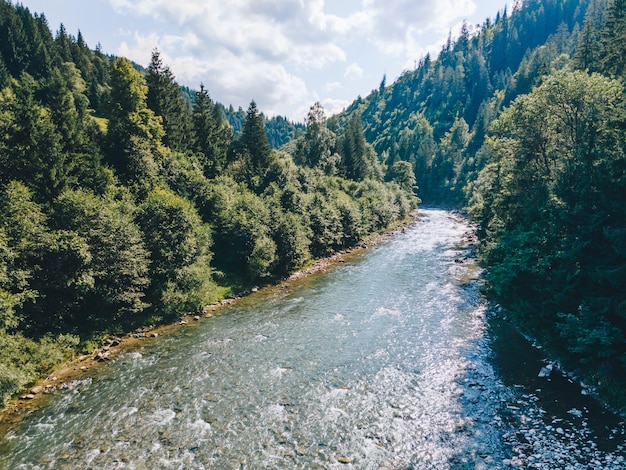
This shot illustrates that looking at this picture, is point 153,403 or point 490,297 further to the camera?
point 490,297

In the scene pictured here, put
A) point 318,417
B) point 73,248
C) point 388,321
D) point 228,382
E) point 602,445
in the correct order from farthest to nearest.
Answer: point 388,321, point 73,248, point 228,382, point 318,417, point 602,445

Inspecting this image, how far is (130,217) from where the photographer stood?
33.8 metres

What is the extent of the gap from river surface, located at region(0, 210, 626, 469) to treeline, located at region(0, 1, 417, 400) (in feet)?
17.2

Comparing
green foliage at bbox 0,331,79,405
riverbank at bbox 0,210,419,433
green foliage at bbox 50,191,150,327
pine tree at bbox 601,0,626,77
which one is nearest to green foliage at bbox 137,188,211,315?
green foliage at bbox 50,191,150,327

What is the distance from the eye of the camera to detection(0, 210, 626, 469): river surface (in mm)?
17234

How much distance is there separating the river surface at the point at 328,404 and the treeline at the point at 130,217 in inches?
207

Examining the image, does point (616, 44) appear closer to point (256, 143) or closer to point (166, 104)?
point (256, 143)

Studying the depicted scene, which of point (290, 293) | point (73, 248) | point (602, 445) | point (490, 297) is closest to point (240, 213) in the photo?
point (290, 293)

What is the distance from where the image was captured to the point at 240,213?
4703 centimetres

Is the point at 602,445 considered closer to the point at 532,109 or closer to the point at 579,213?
the point at 579,213

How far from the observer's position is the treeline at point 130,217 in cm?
2630

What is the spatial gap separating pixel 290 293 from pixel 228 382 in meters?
18.3

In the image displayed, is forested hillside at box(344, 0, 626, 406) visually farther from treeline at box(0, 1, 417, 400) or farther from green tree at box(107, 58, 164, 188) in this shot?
green tree at box(107, 58, 164, 188)

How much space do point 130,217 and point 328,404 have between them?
24989 mm
